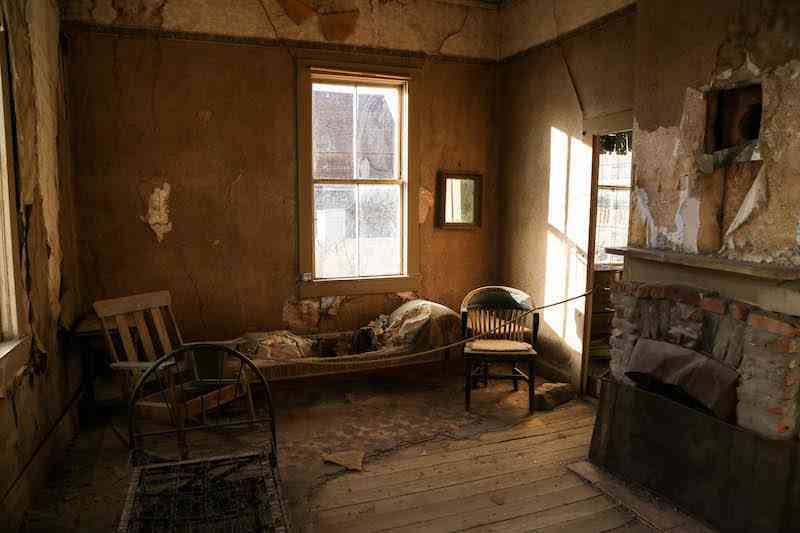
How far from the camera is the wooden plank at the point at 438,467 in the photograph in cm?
344

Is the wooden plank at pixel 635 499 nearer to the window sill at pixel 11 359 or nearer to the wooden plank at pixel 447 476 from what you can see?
the wooden plank at pixel 447 476

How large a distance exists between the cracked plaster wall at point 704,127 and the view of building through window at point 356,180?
8.06 ft

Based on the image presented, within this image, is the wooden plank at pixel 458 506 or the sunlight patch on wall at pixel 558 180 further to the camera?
the sunlight patch on wall at pixel 558 180

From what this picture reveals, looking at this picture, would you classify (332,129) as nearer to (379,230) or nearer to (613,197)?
(379,230)

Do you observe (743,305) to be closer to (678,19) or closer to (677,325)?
(677,325)

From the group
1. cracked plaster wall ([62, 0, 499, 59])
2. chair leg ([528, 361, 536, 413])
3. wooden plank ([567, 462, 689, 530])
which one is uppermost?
cracked plaster wall ([62, 0, 499, 59])

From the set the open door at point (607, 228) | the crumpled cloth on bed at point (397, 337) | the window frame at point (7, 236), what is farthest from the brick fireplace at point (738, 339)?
the window frame at point (7, 236)

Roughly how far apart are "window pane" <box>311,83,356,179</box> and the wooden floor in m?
2.66

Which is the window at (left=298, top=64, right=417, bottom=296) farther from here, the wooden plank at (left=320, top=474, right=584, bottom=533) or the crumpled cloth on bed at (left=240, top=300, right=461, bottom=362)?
the wooden plank at (left=320, top=474, right=584, bottom=533)

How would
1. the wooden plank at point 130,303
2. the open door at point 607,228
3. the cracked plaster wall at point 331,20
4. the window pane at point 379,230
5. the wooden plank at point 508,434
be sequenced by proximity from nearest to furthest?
the wooden plank at point 508,434
the wooden plank at point 130,303
the cracked plaster wall at point 331,20
the window pane at point 379,230
the open door at point 607,228

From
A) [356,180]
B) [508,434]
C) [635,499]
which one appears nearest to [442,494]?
[508,434]

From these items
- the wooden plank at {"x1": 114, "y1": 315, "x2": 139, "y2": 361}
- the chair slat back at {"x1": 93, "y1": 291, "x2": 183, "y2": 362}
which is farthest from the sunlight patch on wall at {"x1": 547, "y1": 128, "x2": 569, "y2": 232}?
the wooden plank at {"x1": 114, "y1": 315, "x2": 139, "y2": 361}

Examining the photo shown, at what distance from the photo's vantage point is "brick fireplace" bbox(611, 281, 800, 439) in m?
2.67

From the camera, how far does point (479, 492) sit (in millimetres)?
3318
